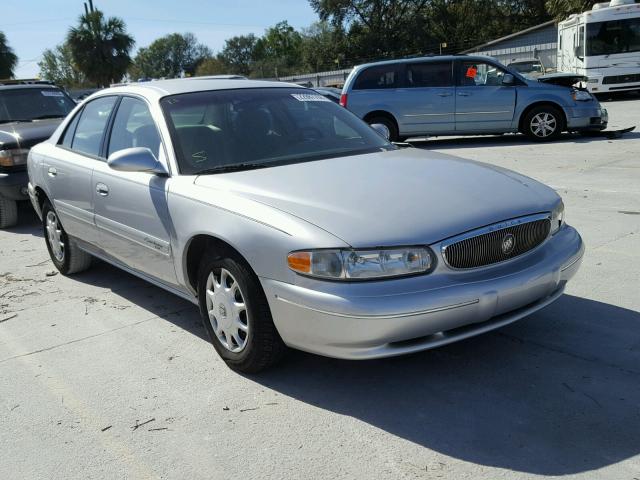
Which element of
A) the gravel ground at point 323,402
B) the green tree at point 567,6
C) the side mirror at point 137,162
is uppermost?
the green tree at point 567,6

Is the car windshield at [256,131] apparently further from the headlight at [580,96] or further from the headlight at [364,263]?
the headlight at [580,96]

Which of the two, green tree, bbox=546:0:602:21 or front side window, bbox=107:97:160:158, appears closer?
front side window, bbox=107:97:160:158

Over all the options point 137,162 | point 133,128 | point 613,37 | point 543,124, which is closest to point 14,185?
point 133,128

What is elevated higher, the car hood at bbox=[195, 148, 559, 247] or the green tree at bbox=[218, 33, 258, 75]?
the green tree at bbox=[218, 33, 258, 75]

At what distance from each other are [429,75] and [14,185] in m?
8.48

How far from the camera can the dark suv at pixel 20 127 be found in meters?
8.03

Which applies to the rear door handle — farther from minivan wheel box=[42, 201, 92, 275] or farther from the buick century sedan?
minivan wheel box=[42, 201, 92, 275]

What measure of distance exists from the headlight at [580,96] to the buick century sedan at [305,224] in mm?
9241

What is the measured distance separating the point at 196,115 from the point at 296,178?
1.01 metres

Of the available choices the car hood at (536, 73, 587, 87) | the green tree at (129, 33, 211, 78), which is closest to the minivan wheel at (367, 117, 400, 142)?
the car hood at (536, 73, 587, 87)

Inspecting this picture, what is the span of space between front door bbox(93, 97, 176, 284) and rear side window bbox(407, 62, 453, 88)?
31.9 ft

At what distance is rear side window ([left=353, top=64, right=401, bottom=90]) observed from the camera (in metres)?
13.7

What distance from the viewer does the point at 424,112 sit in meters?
13.5

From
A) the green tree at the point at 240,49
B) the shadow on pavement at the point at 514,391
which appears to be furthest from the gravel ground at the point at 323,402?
the green tree at the point at 240,49
